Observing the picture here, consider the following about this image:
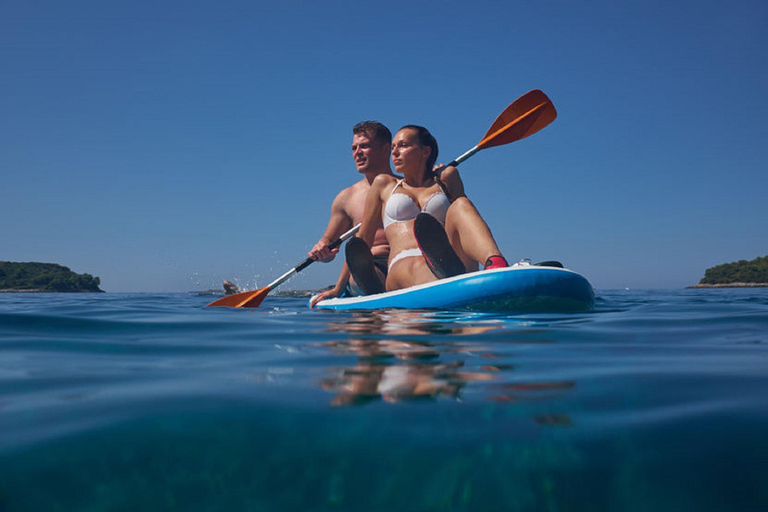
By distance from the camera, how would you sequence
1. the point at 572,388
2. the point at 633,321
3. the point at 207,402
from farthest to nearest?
the point at 633,321 → the point at 572,388 → the point at 207,402

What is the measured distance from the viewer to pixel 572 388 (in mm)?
1535

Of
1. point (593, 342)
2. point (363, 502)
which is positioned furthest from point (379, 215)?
point (363, 502)

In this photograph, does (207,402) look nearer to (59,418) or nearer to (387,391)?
(59,418)

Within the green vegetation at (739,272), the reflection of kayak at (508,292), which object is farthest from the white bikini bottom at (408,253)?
the green vegetation at (739,272)

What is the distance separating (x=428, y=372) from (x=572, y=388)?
1.48 feet

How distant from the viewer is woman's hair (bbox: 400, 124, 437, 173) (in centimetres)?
500

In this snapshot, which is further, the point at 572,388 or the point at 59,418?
the point at 572,388

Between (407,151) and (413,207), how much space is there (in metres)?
0.57

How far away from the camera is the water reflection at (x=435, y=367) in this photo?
1413 mm

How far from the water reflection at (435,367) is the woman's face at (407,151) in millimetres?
2180

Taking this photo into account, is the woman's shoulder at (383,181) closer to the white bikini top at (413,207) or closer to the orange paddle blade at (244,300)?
the white bikini top at (413,207)

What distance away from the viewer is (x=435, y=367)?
1804mm

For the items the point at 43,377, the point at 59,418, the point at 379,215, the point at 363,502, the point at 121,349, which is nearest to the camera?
the point at 363,502

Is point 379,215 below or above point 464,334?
above
